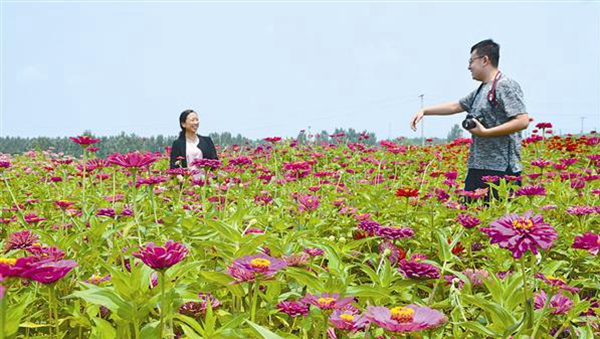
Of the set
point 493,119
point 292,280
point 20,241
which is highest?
point 493,119

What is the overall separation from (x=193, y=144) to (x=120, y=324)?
3.80 metres

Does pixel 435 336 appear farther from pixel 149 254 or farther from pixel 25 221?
pixel 25 221

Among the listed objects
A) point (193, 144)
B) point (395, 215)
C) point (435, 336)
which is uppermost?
point (193, 144)

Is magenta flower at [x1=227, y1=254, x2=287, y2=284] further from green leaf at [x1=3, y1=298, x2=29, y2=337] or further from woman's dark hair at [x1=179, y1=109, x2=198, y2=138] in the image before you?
woman's dark hair at [x1=179, y1=109, x2=198, y2=138]

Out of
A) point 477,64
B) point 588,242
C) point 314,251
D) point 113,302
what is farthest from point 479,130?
point 113,302

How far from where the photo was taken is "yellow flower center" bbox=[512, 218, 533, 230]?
3.01 feet

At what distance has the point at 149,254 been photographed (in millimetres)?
800

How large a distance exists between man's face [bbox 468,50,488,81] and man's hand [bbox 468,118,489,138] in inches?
14.5

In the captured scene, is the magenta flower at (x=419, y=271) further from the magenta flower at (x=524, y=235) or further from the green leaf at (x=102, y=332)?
the green leaf at (x=102, y=332)

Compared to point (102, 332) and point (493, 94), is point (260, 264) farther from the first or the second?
point (493, 94)

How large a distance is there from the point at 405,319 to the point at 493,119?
7.74ft

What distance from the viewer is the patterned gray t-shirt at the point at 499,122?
108 inches

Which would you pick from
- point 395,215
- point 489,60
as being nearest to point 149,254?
point 395,215

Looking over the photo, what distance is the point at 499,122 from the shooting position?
9.31 feet
